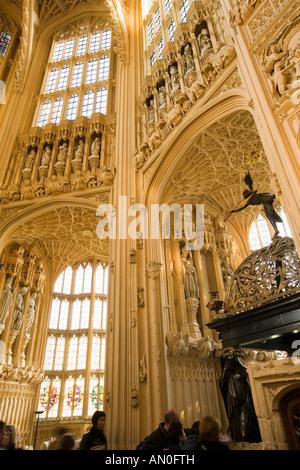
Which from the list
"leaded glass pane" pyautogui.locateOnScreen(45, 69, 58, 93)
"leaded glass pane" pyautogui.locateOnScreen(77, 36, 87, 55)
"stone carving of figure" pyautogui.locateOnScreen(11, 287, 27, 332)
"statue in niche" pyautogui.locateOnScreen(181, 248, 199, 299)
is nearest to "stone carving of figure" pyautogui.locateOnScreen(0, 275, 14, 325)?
"stone carving of figure" pyautogui.locateOnScreen(11, 287, 27, 332)

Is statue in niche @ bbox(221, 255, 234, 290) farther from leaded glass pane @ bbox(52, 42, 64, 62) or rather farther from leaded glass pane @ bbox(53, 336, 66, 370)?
leaded glass pane @ bbox(52, 42, 64, 62)

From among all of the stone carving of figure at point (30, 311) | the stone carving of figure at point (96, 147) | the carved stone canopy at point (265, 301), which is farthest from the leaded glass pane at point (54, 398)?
the carved stone canopy at point (265, 301)

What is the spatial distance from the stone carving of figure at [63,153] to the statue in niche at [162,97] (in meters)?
4.71

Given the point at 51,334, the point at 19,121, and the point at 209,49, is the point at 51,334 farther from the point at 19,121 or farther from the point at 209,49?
the point at 209,49

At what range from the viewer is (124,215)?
9.94 metres

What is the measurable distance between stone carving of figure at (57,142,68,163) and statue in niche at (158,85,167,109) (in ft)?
15.5

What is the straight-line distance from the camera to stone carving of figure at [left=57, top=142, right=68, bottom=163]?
12.6 meters

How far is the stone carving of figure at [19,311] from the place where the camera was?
1288 cm

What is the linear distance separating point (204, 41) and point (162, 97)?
225cm

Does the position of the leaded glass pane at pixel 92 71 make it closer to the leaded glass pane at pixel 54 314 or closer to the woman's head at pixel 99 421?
the leaded glass pane at pixel 54 314

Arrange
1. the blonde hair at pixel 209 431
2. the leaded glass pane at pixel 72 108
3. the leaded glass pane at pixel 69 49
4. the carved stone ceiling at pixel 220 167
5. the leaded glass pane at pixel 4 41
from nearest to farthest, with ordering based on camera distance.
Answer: the blonde hair at pixel 209 431 → the carved stone ceiling at pixel 220 167 → the leaded glass pane at pixel 72 108 → the leaded glass pane at pixel 69 49 → the leaded glass pane at pixel 4 41

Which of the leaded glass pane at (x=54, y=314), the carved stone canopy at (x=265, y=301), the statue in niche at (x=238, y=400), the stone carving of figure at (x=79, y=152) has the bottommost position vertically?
the statue in niche at (x=238, y=400)
